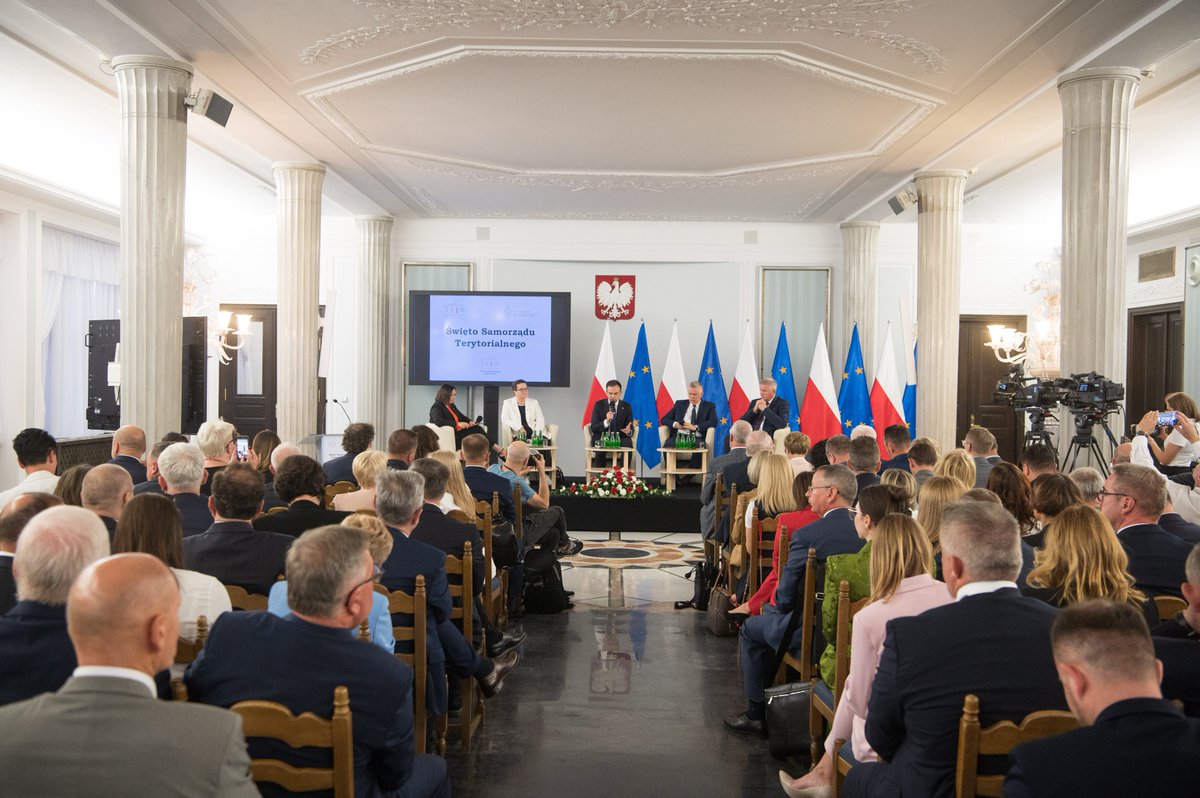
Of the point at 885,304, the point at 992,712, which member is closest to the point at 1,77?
the point at 992,712

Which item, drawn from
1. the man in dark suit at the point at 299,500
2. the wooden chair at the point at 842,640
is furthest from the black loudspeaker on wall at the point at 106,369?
the wooden chair at the point at 842,640

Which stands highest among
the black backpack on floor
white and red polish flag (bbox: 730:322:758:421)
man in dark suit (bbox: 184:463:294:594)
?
white and red polish flag (bbox: 730:322:758:421)

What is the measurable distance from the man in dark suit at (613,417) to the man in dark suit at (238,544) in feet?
28.5

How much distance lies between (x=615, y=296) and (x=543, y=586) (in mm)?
7699

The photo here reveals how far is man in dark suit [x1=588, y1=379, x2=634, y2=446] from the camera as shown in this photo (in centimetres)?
1202

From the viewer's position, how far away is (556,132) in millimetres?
9055

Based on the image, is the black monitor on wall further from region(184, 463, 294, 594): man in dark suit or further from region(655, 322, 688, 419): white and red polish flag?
region(184, 463, 294, 594): man in dark suit

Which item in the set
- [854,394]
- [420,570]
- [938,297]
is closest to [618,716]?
[420,570]

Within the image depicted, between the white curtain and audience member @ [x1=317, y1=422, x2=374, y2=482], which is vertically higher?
the white curtain

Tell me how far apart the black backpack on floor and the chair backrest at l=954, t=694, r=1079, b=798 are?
184 inches

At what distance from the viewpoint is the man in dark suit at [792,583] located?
12.9ft

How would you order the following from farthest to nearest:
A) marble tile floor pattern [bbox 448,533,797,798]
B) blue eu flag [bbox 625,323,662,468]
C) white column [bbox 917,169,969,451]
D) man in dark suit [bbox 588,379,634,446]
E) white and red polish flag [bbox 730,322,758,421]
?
1. blue eu flag [bbox 625,323,662,468]
2. white and red polish flag [bbox 730,322,758,421]
3. man in dark suit [bbox 588,379,634,446]
4. white column [bbox 917,169,969,451]
5. marble tile floor pattern [bbox 448,533,797,798]

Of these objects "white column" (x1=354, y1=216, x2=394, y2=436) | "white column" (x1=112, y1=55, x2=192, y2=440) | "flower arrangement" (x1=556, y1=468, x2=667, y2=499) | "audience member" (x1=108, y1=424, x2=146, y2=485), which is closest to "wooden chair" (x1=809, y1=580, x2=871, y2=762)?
"audience member" (x1=108, y1=424, x2=146, y2=485)

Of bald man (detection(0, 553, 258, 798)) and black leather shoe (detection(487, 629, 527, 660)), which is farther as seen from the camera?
black leather shoe (detection(487, 629, 527, 660))
